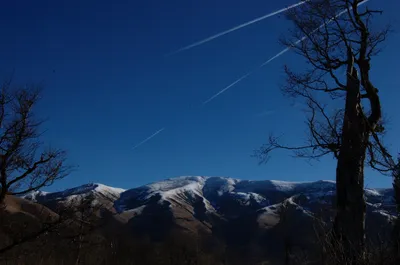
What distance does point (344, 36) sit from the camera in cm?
1123

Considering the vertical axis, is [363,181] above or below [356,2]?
below

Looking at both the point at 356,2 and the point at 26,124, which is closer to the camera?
the point at 356,2

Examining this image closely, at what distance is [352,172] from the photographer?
9.87 meters

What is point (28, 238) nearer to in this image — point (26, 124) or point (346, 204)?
point (26, 124)

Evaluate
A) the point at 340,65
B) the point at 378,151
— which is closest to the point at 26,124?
the point at 340,65

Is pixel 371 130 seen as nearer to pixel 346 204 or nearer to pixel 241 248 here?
pixel 346 204

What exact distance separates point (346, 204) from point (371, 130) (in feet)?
6.27

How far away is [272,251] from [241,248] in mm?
16837

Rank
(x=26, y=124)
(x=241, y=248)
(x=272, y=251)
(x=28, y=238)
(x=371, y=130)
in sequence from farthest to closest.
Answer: (x=241, y=248)
(x=272, y=251)
(x=26, y=124)
(x=28, y=238)
(x=371, y=130)

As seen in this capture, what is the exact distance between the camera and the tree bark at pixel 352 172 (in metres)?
9.31

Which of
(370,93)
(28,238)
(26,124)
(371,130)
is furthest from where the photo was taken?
(26,124)

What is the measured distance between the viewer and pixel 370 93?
11.1 meters

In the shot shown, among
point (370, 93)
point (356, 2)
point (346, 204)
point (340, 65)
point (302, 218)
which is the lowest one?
point (346, 204)

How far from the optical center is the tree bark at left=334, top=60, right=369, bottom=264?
9312 mm
